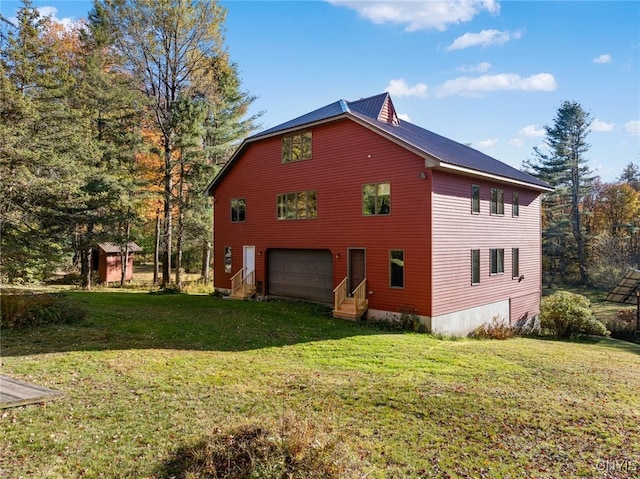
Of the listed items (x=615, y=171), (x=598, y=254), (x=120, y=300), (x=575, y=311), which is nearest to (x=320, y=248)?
(x=120, y=300)

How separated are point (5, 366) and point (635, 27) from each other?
20.8 meters

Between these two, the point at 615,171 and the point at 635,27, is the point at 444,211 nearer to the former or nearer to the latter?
the point at 635,27

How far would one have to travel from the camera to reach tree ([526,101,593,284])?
124 feet

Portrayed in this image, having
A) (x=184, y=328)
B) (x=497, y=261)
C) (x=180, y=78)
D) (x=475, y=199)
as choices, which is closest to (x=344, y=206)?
(x=475, y=199)

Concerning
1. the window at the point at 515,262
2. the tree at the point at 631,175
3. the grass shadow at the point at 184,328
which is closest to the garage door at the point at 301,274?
the grass shadow at the point at 184,328

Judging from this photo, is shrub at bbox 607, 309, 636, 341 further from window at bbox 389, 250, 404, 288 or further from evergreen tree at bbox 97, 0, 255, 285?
evergreen tree at bbox 97, 0, 255, 285

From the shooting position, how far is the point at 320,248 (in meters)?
16.8

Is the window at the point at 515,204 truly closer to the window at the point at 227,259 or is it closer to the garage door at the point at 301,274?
the garage door at the point at 301,274

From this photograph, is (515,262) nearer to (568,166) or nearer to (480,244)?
(480,244)

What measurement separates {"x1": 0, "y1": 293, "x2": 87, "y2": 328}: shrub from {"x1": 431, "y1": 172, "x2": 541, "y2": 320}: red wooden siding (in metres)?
11.5

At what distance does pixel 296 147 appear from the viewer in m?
17.7

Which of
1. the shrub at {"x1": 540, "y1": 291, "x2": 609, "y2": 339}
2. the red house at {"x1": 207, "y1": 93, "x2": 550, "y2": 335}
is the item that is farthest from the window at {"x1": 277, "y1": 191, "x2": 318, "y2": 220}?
the shrub at {"x1": 540, "y1": 291, "x2": 609, "y2": 339}

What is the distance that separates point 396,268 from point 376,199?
2661 mm

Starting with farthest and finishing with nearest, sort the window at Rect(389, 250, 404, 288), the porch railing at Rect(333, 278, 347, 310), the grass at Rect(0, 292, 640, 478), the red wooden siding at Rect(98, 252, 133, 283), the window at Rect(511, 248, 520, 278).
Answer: the red wooden siding at Rect(98, 252, 133, 283) → the window at Rect(511, 248, 520, 278) → the porch railing at Rect(333, 278, 347, 310) → the window at Rect(389, 250, 404, 288) → the grass at Rect(0, 292, 640, 478)
